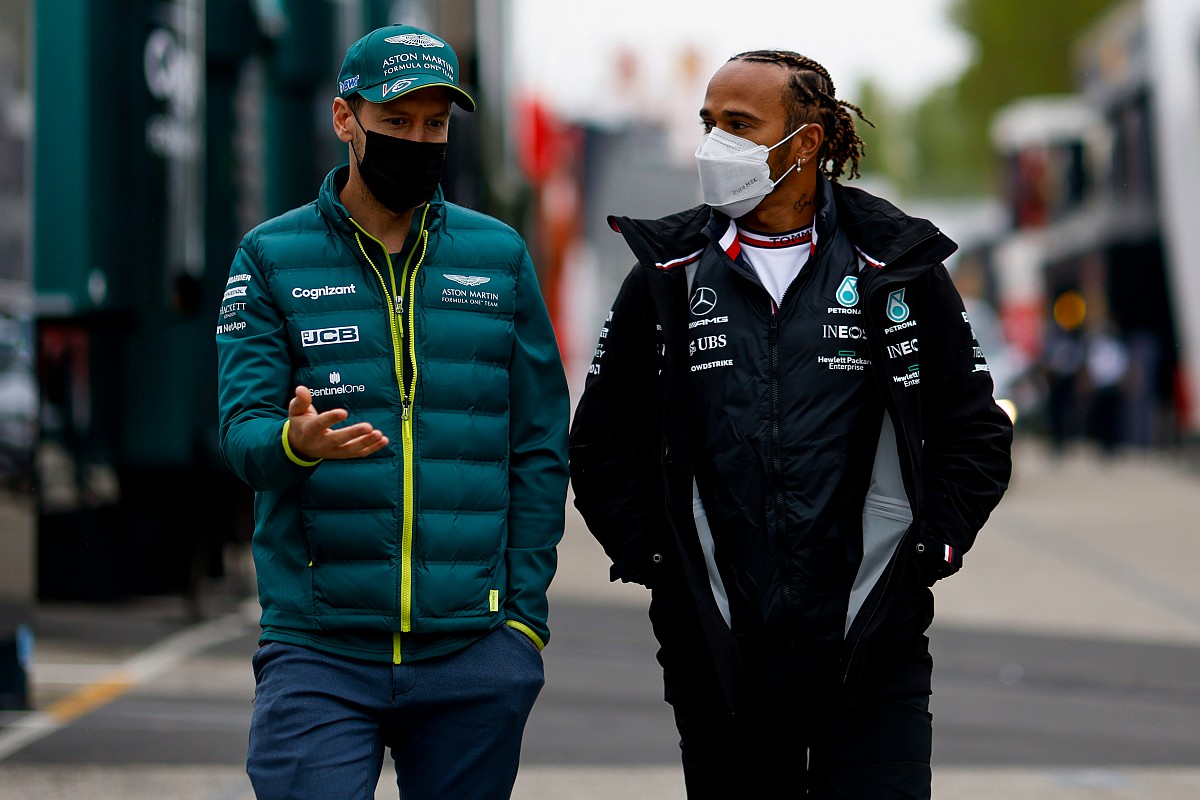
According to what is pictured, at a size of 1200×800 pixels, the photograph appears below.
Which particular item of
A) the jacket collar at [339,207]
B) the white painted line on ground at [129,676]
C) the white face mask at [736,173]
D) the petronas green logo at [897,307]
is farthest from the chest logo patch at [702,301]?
the white painted line on ground at [129,676]

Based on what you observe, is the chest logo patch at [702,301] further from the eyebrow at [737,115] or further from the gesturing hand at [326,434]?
the gesturing hand at [326,434]

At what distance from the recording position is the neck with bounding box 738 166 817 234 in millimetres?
3855

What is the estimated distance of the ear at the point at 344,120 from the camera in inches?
144

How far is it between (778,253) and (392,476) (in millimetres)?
912

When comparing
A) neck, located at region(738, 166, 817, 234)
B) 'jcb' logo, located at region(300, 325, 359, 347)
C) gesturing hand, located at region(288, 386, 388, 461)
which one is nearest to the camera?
gesturing hand, located at region(288, 386, 388, 461)

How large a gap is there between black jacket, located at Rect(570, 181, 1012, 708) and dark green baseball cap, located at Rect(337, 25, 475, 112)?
521 mm

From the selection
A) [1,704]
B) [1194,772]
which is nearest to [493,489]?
[1194,772]

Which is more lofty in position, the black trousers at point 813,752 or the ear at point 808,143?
the ear at point 808,143

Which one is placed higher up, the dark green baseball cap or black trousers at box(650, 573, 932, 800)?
the dark green baseball cap

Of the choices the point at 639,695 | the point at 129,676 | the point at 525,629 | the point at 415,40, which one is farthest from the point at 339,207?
the point at 129,676

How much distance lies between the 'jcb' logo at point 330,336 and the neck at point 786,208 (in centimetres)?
85

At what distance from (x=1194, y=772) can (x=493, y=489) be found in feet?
14.2

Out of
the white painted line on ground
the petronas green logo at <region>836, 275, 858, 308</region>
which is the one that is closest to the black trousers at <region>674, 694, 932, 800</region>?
the petronas green logo at <region>836, 275, 858, 308</region>

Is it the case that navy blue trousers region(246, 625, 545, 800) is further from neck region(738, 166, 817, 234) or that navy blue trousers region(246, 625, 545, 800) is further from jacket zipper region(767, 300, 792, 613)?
neck region(738, 166, 817, 234)
